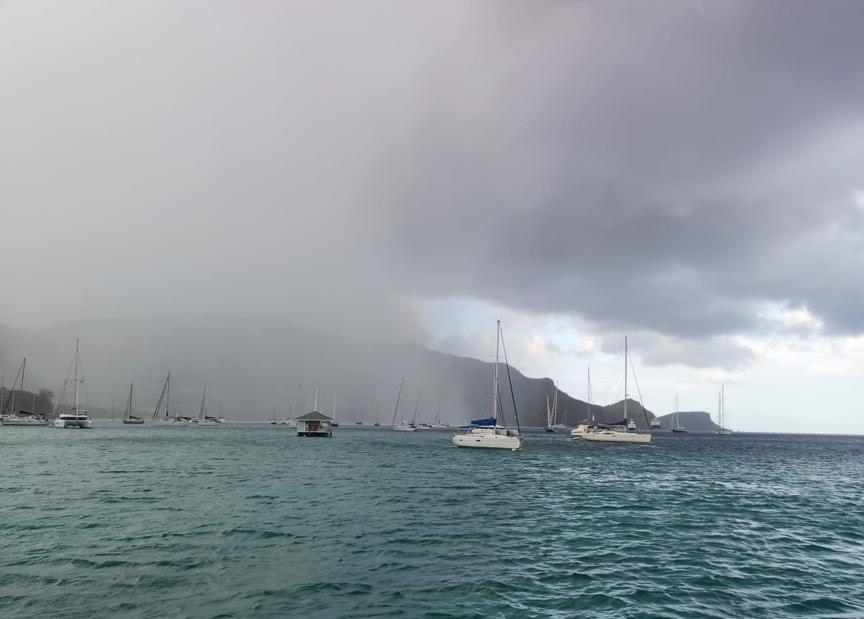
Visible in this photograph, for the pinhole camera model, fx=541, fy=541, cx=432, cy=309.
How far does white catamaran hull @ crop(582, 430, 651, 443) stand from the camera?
12998 centimetres

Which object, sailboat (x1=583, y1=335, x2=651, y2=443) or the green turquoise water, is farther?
sailboat (x1=583, y1=335, x2=651, y2=443)

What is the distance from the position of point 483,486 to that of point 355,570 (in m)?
26.8

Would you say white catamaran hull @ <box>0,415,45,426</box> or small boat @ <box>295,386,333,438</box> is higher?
small boat @ <box>295,386,333,438</box>

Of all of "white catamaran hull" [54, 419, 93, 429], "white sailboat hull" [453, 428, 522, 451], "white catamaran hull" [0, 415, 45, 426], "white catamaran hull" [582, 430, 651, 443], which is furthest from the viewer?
"white catamaran hull" [0, 415, 45, 426]

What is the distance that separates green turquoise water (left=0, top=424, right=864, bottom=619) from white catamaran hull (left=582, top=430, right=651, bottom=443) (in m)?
84.4

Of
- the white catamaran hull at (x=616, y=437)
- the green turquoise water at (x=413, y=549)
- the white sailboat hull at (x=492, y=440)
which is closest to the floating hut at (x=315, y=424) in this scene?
the white sailboat hull at (x=492, y=440)

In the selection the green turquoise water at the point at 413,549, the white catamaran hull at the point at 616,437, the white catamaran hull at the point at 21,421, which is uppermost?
the white catamaran hull at the point at 616,437

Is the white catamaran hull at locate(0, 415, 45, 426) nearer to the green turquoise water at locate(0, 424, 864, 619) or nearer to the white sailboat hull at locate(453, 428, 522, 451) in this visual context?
the green turquoise water at locate(0, 424, 864, 619)

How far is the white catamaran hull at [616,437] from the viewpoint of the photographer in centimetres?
12998

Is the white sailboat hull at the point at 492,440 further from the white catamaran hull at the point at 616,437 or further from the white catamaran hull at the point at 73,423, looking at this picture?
the white catamaran hull at the point at 73,423

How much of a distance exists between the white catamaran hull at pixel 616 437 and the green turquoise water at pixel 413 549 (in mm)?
84447

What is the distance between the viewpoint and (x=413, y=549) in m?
22.8

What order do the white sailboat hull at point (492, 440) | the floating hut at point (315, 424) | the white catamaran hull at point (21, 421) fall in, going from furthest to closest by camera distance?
the white catamaran hull at point (21, 421)
the floating hut at point (315, 424)
the white sailboat hull at point (492, 440)

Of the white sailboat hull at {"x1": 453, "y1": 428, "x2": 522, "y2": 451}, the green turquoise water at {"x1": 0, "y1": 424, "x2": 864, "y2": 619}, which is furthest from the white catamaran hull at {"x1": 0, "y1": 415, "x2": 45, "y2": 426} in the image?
the white sailboat hull at {"x1": 453, "y1": 428, "x2": 522, "y2": 451}
